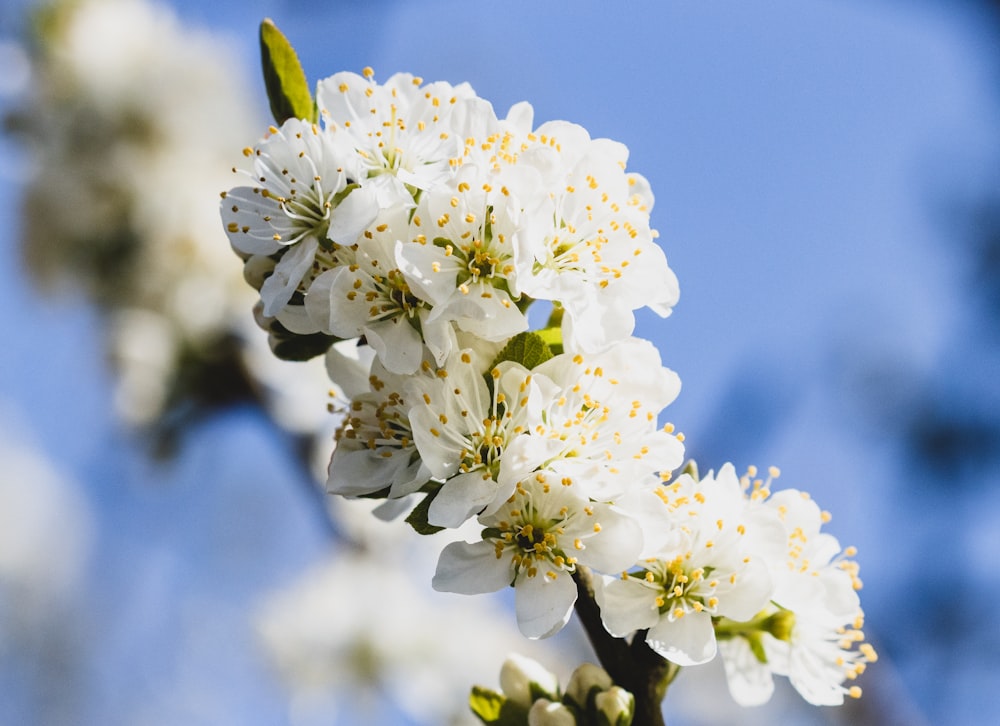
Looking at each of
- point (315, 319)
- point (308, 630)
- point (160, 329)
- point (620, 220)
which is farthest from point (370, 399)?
point (308, 630)

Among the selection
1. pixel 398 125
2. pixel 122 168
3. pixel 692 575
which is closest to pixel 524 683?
pixel 692 575

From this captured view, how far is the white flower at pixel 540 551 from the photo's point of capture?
1077mm

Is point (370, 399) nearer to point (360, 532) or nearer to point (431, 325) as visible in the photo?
point (431, 325)

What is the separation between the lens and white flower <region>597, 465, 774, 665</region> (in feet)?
3.63

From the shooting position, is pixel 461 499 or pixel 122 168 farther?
pixel 122 168

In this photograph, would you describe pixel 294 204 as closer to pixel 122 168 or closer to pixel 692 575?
pixel 692 575

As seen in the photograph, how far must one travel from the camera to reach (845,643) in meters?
1.30

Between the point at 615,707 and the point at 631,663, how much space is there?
8cm

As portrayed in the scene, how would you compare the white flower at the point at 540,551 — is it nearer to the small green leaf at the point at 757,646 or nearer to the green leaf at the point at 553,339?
the green leaf at the point at 553,339

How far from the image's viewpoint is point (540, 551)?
1116 mm

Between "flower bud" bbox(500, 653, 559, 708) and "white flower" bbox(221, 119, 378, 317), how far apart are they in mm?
588

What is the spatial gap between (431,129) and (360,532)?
2270 millimetres

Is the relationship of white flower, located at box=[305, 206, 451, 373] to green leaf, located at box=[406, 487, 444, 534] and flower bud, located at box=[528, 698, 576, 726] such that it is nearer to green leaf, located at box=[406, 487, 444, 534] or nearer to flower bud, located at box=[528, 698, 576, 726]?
green leaf, located at box=[406, 487, 444, 534]

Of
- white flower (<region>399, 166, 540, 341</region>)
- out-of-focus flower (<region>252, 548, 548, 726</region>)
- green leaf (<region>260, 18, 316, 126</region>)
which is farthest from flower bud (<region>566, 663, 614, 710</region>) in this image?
out-of-focus flower (<region>252, 548, 548, 726</region>)
